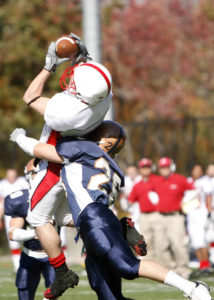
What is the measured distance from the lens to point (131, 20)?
22078 mm

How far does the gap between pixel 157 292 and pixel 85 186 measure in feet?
13.1

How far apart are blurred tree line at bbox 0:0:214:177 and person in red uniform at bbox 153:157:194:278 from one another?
341 inches

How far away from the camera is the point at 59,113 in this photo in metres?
4.85

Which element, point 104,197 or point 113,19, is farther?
point 113,19

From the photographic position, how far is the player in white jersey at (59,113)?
487cm

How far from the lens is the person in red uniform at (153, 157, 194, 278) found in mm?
10812

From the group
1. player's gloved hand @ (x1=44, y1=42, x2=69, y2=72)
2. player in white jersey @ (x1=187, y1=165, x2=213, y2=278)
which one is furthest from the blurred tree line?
player's gloved hand @ (x1=44, y1=42, x2=69, y2=72)

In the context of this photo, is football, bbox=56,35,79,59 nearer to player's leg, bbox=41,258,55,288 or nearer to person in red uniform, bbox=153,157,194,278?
player's leg, bbox=41,258,55,288

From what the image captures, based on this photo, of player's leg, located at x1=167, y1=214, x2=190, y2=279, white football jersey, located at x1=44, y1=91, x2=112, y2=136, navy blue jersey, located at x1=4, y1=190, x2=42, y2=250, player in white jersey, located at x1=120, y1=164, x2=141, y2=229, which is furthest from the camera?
player in white jersey, located at x1=120, y1=164, x2=141, y2=229

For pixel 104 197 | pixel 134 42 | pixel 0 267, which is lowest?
pixel 0 267

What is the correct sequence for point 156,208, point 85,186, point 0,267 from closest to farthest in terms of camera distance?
point 85,186 < point 156,208 < point 0,267

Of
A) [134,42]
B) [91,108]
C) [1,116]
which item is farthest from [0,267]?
[134,42]

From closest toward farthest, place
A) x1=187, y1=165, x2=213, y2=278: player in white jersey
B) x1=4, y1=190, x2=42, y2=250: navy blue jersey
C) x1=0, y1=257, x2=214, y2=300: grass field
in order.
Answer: x1=4, y1=190, x2=42, y2=250: navy blue jersey → x1=0, y1=257, x2=214, y2=300: grass field → x1=187, y1=165, x2=213, y2=278: player in white jersey

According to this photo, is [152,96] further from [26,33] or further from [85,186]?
[85,186]
